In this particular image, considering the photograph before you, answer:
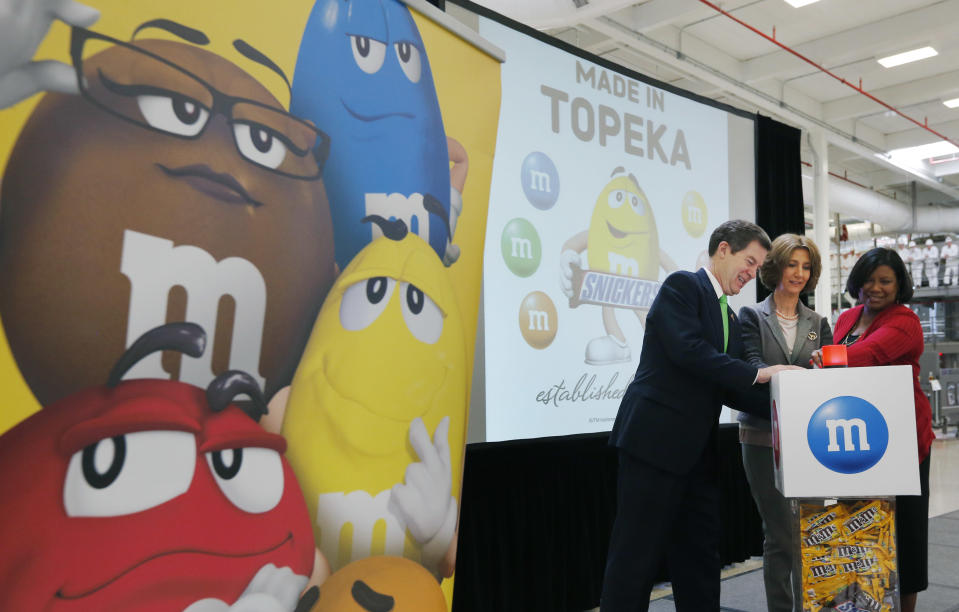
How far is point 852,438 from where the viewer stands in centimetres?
202

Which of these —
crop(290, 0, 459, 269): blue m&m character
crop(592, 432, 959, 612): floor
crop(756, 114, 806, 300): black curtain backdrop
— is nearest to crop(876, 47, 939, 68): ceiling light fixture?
crop(756, 114, 806, 300): black curtain backdrop

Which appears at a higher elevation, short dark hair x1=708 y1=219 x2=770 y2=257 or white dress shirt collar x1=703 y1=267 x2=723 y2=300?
short dark hair x1=708 y1=219 x2=770 y2=257

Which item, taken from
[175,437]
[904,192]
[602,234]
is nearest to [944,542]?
[602,234]

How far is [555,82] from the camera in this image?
11.1 ft

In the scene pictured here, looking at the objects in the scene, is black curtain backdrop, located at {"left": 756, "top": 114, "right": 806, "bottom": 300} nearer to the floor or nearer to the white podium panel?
the floor

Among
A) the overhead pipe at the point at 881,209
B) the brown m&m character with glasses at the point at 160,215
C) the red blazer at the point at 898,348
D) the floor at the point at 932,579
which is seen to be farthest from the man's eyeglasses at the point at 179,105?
the overhead pipe at the point at 881,209

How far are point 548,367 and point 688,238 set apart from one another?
1.20 m

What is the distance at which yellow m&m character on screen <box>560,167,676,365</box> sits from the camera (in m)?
3.45

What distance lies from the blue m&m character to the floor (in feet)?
7.93

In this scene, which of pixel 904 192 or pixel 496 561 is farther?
pixel 904 192

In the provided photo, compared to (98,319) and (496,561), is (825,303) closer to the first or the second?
(496,561)

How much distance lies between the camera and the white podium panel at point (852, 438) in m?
2.01

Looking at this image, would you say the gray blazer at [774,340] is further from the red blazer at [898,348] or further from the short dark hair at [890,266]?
the short dark hair at [890,266]

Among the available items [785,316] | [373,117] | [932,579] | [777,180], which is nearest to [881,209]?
[777,180]
